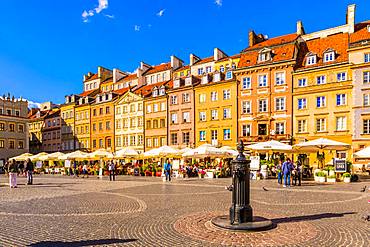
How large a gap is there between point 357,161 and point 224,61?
73.1 feet

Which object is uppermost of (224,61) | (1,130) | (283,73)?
(224,61)

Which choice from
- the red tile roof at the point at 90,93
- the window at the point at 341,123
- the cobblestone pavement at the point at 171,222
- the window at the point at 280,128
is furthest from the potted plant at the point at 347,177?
the red tile roof at the point at 90,93

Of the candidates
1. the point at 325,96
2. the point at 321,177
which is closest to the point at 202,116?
the point at 325,96

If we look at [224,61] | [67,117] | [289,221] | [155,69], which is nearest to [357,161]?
[224,61]

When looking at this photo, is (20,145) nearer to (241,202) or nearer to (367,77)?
(367,77)

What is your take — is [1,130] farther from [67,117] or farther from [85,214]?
[85,214]

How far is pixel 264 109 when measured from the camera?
1551 inches

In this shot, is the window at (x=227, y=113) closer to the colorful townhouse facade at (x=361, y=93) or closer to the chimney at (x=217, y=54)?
the chimney at (x=217, y=54)

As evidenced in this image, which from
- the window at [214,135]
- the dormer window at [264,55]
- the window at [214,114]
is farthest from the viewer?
the window at [214,114]

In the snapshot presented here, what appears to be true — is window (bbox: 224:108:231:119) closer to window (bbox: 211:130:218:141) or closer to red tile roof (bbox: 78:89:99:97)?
window (bbox: 211:130:218:141)

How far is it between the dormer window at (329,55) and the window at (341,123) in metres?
6.71

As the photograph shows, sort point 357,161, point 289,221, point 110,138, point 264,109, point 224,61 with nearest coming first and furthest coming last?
point 289,221, point 357,161, point 264,109, point 224,61, point 110,138

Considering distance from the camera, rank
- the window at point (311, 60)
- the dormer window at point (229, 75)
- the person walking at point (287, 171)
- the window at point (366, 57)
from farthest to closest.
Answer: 1. the dormer window at point (229, 75)
2. the window at point (311, 60)
3. the window at point (366, 57)
4. the person walking at point (287, 171)

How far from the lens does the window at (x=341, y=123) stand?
34500 mm
